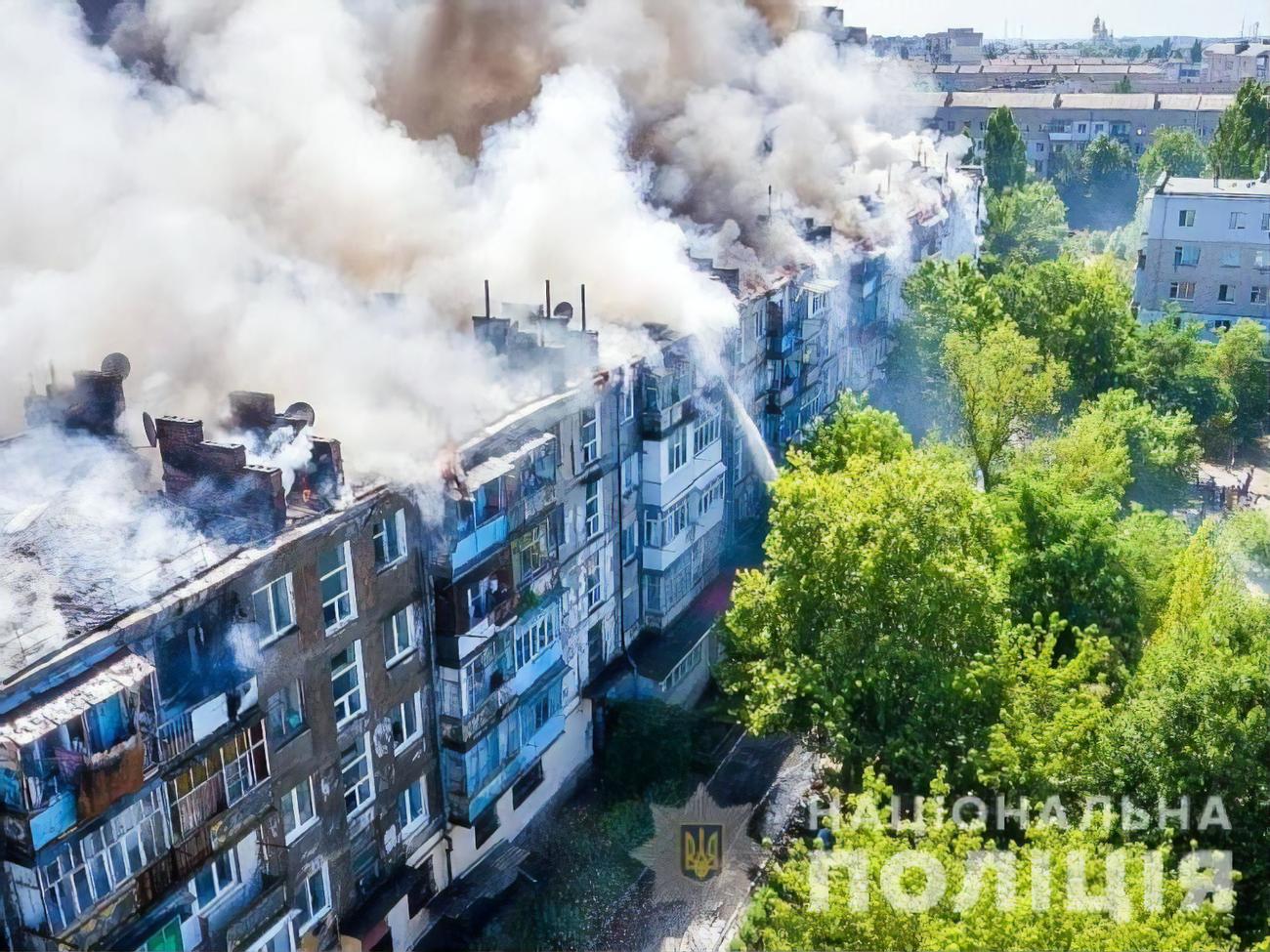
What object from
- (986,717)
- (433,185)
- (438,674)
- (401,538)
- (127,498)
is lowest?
(986,717)

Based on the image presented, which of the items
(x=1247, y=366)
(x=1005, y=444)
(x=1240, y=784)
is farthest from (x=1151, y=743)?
(x=1247, y=366)

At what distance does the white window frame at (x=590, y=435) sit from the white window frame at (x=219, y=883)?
935cm

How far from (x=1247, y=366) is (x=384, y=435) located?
3513 centimetres

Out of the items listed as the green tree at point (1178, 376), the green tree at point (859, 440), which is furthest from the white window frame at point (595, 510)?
the green tree at point (1178, 376)

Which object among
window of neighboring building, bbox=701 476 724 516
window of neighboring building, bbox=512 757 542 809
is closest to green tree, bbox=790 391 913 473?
window of neighboring building, bbox=701 476 724 516

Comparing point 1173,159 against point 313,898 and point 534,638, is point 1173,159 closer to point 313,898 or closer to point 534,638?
point 534,638

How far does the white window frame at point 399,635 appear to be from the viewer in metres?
16.4

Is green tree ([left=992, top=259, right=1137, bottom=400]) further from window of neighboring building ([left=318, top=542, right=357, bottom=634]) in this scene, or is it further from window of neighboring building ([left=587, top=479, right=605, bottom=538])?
window of neighboring building ([left=318, top=542, right=357, bottom=634])

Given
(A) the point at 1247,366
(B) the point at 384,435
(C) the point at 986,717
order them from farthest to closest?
1. (A) the point at 1247,366
2. (C) the point at 986,717
3. (B) the point at 384,435

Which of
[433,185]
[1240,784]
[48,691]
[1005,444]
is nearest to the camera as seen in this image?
[48,691]

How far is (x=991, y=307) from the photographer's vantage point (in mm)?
35375

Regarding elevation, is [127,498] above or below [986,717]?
above

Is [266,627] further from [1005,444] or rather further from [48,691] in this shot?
[1005,444]

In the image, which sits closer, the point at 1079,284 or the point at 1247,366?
the point at 1079,284
